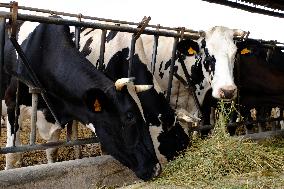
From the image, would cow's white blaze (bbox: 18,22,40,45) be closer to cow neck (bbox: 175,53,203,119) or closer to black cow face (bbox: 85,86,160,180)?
black cow face (bbox: 85,86,160,180)

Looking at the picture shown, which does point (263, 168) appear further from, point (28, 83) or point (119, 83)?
point (28, 83)

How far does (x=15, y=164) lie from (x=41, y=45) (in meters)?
1.35

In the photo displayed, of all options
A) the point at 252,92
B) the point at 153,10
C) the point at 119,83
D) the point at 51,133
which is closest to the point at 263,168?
the point at 119,83

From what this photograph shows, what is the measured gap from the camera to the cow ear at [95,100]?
3.45 metres

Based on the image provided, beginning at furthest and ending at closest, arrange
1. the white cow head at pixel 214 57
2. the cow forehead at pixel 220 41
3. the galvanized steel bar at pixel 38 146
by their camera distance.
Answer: the cow forehead at pixel 220 41 < the white cow head at pixel 214 57 < the galvanized steel bar at pixel 38 146

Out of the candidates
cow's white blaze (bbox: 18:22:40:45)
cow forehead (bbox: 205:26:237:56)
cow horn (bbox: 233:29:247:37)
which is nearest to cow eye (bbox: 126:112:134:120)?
cow's white blaze (bbox: 18:22:40:45)

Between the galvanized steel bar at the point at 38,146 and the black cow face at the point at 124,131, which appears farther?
the black cow face at the point at 124,131

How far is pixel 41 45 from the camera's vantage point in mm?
4105

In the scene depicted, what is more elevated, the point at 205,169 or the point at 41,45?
the point at 41,45

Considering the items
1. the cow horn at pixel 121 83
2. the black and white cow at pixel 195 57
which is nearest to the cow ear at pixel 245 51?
the black and white cow at pixel 195 57

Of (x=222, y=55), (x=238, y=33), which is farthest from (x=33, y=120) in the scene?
A: (x=238, y=33)

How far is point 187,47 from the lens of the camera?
536cm

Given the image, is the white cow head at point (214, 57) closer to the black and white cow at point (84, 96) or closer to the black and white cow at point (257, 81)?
the black and white cow at point (257, 81)

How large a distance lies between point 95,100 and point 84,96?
131mm
